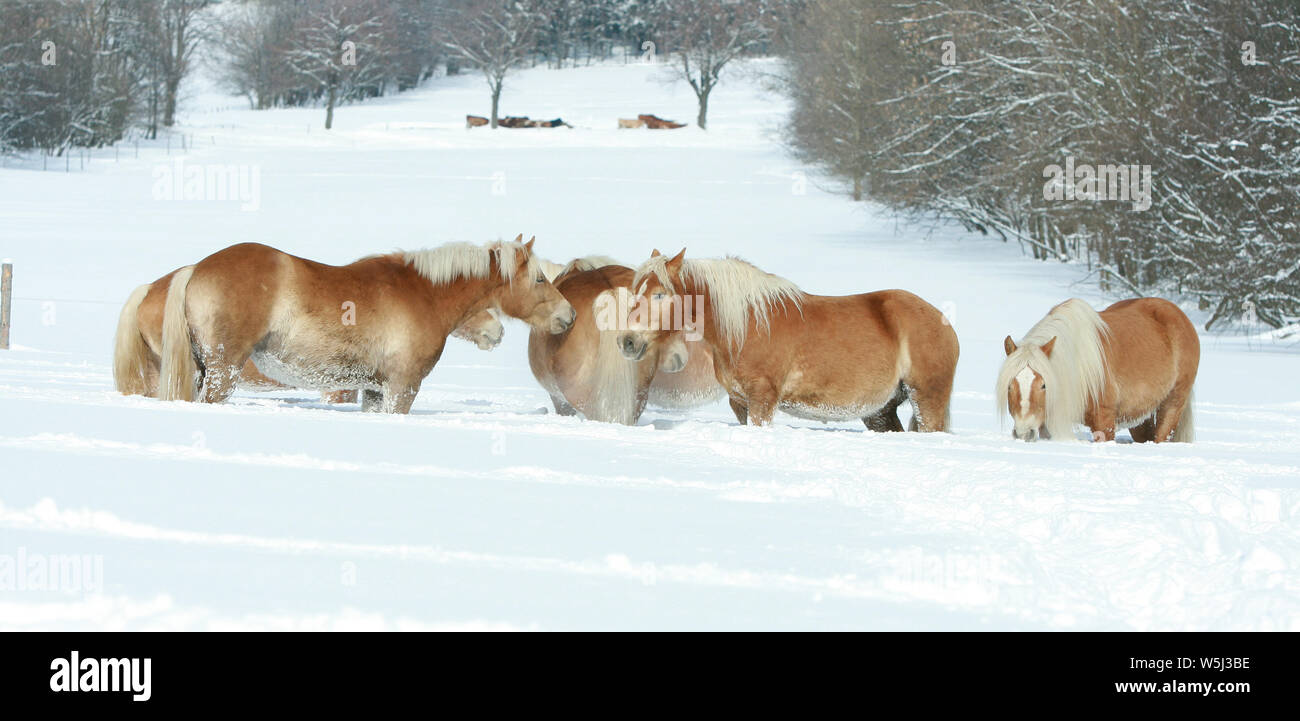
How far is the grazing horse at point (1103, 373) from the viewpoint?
7.82m

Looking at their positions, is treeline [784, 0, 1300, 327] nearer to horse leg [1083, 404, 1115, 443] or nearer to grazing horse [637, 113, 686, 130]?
horse leg [1083, 404, 1115, 443]

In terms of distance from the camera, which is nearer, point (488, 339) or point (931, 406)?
point (931, 406)

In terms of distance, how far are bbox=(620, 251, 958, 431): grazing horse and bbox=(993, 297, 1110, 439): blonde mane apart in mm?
499

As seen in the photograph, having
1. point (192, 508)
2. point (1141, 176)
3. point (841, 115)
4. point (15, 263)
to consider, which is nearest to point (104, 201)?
point (15, 263)

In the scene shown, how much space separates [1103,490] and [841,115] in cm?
3271

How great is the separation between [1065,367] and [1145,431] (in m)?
1.59

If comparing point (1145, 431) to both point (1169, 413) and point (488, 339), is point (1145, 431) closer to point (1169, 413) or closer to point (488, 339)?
point (1169, 413)

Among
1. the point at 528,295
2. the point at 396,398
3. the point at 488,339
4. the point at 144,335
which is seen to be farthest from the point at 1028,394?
the point at 144,335

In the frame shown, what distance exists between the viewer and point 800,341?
7.98 metres

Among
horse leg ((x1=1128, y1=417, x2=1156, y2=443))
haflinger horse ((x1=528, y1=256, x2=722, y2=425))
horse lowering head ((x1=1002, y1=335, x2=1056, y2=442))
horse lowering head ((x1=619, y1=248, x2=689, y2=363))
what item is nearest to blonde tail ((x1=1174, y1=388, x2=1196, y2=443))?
horse leg ((x1=1128, y1=417, x2=1156, y2=443))

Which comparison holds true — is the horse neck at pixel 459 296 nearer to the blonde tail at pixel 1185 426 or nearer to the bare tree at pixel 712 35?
the blonde tail at pixel 1185 426

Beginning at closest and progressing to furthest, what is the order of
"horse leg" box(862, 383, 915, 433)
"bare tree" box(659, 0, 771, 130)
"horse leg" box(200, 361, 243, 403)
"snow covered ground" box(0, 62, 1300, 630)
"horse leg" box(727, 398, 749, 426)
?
1. "snow covered ground" box(0, 62, 1300, 630)
2. "horse leg" box(200, 361, 243, 403)
3. "horse leg" box(727, 398, 749, 426)
4. "horse leg" box(862, 383, 915, 433)
5. "bare tree" box(659, 0, 771, 130)

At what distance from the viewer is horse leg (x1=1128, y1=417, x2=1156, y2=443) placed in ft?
29.3
